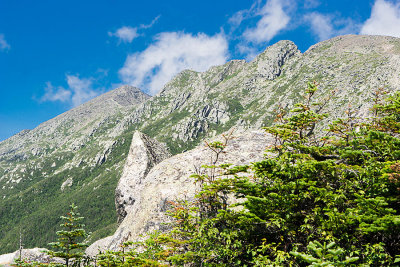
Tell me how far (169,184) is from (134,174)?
36.2ft

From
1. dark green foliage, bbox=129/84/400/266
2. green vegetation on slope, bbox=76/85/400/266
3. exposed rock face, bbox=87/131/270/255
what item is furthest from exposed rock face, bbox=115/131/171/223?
dark green foliage, bbox=129/84/400/266

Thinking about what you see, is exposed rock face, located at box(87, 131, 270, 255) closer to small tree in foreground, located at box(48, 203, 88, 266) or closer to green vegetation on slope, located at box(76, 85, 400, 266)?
small tree in foreground, located at box(48, 203, 88, 266)

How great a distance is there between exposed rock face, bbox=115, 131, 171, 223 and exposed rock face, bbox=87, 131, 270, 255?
7.26 metres

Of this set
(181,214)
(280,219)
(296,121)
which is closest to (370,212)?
(280,219)

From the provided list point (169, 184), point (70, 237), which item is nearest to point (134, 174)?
point (169, 184)

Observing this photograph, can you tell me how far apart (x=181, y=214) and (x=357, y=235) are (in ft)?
19.8

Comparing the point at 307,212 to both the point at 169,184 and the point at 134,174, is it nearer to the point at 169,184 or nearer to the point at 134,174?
the point at 169,184

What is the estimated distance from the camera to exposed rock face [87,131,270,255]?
12539mm

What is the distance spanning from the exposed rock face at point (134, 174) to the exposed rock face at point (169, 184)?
286 inches

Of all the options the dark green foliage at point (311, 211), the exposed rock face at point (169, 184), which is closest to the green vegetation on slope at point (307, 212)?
the dark green foliage at point (311, 211)

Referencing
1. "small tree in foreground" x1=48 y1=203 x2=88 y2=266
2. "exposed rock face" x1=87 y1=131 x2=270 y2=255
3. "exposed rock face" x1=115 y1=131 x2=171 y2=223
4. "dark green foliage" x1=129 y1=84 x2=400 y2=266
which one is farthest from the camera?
"exposed rock face" x1=115 y1=131 x2=171 y2=223

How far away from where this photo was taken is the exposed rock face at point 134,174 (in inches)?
890

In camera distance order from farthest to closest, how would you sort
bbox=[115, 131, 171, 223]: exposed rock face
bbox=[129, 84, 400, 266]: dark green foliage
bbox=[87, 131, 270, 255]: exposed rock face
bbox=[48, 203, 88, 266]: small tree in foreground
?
bbox=[115, 131, 171, 223]: exposed rock face → bbox=[87, 131, 270, 255]: exposed rock face → bbox=[48, 203, 88, 266]: small tree in foreground → bbox=[129, 84, 400, 266]: dark green foliage

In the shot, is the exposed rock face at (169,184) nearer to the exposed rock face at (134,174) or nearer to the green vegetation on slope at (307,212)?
the green vegetation on slope at (307,212)
